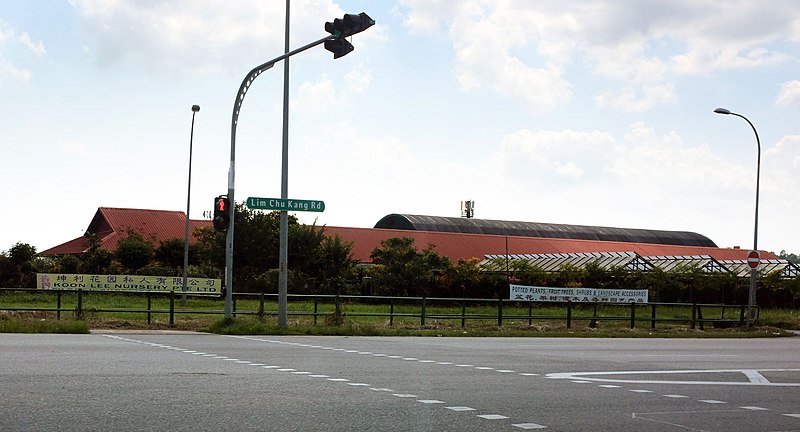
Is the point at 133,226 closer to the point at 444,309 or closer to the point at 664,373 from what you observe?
the point at 444,309

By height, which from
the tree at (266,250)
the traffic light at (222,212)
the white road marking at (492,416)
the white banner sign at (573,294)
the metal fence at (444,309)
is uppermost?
the traffic light at (222,212)

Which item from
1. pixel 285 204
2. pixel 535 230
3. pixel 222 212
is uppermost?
pixel 535 230

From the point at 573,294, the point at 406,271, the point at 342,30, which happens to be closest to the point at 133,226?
the point at 406,271

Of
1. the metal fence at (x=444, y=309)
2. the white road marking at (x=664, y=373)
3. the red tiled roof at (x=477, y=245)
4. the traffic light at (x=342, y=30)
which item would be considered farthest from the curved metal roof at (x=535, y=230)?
the white road marking at (x=664, y=373)

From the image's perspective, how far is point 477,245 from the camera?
8238cm

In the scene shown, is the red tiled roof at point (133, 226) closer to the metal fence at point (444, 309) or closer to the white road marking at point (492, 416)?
the metal fence at point (444, 309)

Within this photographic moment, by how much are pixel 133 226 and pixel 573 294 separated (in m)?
39.6

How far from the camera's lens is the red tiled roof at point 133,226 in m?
69.1

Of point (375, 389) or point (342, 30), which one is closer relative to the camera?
point (375, 389)

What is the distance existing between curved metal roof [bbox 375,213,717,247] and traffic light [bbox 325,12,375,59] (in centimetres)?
7075

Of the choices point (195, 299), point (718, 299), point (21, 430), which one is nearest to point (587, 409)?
point (21, 430)

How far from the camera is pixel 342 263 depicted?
65125mm

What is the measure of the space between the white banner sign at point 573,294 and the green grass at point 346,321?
1238 mm

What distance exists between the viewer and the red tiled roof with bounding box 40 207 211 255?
69125 millimetres
